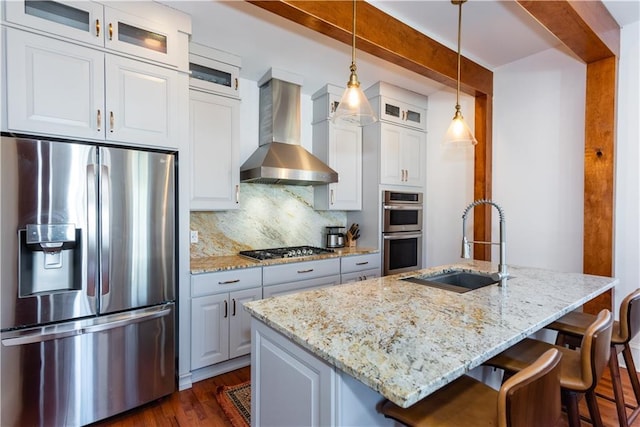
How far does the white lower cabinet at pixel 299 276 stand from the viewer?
270 centimetres

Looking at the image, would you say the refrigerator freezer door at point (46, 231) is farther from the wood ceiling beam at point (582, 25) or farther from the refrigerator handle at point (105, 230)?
the wood ceiling beam at point (582, 25)

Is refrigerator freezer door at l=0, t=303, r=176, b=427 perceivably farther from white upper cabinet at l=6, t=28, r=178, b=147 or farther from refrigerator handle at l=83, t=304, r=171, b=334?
white upper cabinet at l=6, t=28, r=178, b=147

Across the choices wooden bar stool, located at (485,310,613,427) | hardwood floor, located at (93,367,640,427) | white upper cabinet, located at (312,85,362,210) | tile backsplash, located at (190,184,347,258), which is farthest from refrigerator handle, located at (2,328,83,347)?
white upper cabinet, located at (312,85,362,210)

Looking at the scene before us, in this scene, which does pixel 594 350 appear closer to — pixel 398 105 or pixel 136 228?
pixel 136 228

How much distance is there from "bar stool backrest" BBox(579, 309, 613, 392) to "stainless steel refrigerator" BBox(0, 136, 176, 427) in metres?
2.25

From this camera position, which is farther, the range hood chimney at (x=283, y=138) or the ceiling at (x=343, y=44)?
the range hood chimney at (x=283, y=138)

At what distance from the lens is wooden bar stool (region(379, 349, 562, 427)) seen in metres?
0.89

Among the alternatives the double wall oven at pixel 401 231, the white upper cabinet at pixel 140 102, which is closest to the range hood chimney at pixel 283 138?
the double wall oven at pixel 401 231

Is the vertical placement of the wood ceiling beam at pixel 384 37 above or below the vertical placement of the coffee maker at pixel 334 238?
above

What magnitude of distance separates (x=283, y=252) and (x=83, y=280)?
5.50ft

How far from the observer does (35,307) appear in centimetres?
171

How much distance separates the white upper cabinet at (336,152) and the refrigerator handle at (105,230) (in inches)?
82.1

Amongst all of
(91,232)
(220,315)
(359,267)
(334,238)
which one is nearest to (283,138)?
(334,238)

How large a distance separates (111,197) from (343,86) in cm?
256
